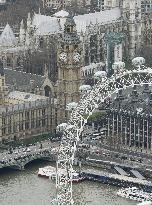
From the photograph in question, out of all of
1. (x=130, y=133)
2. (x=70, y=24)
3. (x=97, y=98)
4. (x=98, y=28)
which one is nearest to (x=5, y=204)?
(x=97, y=98)

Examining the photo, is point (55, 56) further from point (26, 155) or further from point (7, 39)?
point (26, 155)

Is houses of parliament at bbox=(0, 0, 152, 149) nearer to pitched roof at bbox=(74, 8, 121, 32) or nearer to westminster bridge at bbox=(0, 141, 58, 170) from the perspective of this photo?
pitched roof at bbox=(74, 8, 121, 32)

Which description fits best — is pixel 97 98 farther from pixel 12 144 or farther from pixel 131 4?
pixel 131 4

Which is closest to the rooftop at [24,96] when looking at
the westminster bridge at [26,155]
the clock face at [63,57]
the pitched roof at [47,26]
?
the clock face at [63,57]

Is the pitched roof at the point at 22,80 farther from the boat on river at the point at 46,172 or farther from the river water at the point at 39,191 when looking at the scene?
the boat on river at the point at 46,172

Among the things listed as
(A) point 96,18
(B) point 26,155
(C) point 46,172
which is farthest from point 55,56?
(C) point 46,172

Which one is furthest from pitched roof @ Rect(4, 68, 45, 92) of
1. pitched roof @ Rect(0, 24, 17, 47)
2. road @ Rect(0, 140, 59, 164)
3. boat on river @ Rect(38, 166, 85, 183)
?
boat on river @ Rect(38, 166, 85, 183)
